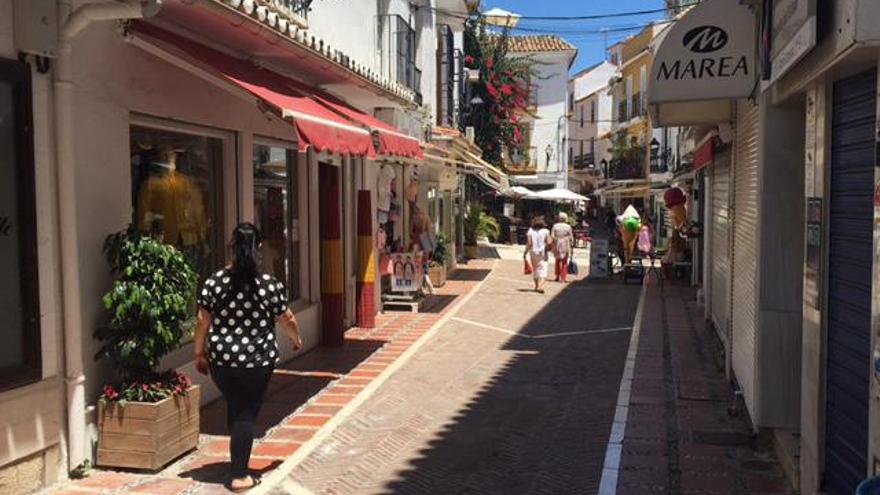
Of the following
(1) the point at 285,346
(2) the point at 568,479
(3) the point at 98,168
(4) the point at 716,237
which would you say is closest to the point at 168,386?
(3) the point at 98,168

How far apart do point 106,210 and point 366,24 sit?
28.0 feet

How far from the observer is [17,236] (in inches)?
205

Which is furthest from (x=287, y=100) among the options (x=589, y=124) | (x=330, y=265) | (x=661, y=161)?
(x=589, y=124)

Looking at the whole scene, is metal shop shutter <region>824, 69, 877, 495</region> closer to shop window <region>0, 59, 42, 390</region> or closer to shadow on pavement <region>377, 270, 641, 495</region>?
shadow on pavement <region>377, 270, 641, 495</region>

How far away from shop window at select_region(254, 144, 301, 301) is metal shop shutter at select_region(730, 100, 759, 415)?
16.7ft

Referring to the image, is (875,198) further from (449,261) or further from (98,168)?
(449,261)

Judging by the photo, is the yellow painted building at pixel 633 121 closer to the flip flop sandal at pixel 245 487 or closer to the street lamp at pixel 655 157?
the street lamp at pixel 655 157

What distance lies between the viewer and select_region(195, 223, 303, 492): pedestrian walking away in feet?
17.9

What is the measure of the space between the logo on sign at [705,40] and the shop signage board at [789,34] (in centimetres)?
79

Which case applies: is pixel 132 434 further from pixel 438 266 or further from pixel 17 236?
pixel 438 266

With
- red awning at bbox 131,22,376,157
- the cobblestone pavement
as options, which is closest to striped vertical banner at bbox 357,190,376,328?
the cobblestone pavement

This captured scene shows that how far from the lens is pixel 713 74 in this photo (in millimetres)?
6703

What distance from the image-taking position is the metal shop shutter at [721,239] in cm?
979

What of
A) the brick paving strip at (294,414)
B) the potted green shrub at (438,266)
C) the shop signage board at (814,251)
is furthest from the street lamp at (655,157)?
the shop signage board at (814,251)
